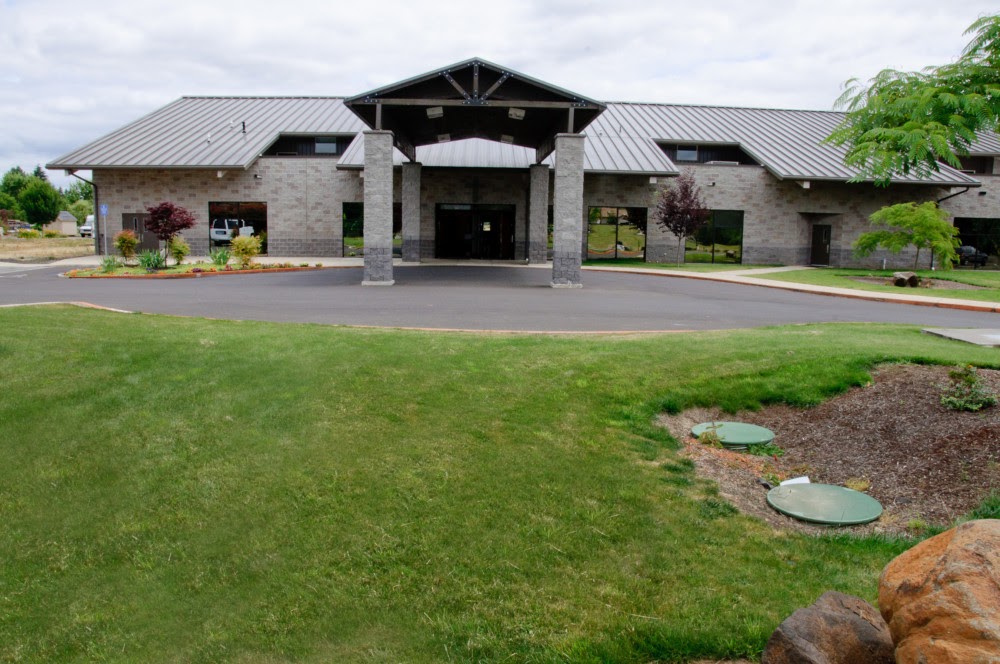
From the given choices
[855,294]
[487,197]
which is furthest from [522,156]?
[855,294]

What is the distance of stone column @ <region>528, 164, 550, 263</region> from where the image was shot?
3189cm

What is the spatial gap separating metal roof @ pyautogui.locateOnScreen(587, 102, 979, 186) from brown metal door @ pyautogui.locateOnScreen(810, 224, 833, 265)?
8.71ft

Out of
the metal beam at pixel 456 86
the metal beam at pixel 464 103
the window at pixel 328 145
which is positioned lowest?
the metal beam at pixel 464 103

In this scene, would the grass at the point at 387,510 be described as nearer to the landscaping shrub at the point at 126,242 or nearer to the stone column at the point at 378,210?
the stone column at the point at 378,210

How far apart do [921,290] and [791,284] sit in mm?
3839

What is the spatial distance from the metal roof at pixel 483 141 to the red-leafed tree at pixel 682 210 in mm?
1043

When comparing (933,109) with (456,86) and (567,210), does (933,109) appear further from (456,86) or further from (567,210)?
(456,86)

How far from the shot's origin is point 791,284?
23.8 meters

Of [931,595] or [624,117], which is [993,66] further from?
[624,117]

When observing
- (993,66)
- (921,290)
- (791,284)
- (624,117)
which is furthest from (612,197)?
(993,66)

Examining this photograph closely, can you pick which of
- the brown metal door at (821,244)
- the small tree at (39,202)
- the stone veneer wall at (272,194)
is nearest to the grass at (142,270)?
the stone veneer wall at (272,194)

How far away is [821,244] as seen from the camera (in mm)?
35562

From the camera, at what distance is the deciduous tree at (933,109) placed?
5.23 m

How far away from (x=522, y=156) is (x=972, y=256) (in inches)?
890
